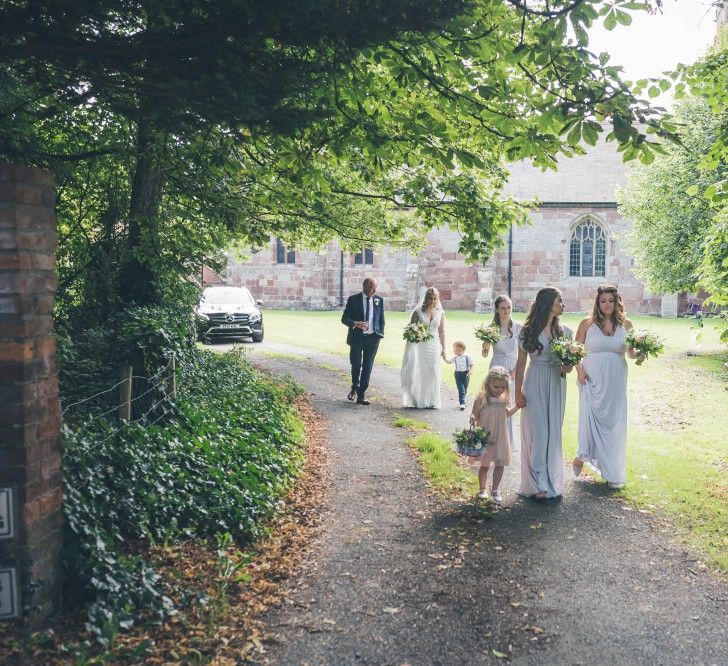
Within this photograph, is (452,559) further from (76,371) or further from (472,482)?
(76,371)

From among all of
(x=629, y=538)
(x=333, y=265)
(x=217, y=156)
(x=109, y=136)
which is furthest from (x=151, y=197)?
(x=333, y=265)

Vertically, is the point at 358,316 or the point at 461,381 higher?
the point at 358,316

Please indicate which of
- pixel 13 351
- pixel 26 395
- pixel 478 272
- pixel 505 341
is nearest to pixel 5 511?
pixel 26 395

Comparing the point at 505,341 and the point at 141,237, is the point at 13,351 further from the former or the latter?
the point at 505,341

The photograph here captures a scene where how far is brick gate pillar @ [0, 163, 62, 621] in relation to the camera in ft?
12.8

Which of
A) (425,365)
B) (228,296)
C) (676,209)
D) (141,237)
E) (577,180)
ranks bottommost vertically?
(425,365)

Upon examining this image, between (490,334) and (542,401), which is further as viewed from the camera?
(490,334)

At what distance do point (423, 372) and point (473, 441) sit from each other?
17.6 ft

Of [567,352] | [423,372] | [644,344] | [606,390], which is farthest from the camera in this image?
[423,372]

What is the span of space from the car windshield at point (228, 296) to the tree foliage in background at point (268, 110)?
10.5m

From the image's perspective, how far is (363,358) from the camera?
12.5m

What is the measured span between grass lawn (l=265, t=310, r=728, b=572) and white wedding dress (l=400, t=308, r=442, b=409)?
7.49 feet

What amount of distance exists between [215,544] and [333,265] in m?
34.7

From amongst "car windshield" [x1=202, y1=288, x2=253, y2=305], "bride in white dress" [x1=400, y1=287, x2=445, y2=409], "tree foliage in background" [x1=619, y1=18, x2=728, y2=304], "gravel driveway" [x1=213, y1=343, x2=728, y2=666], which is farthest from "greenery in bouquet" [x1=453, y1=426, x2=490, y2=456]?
"car windshield" [x1=202, y1=288, x2=253, y2=305]
